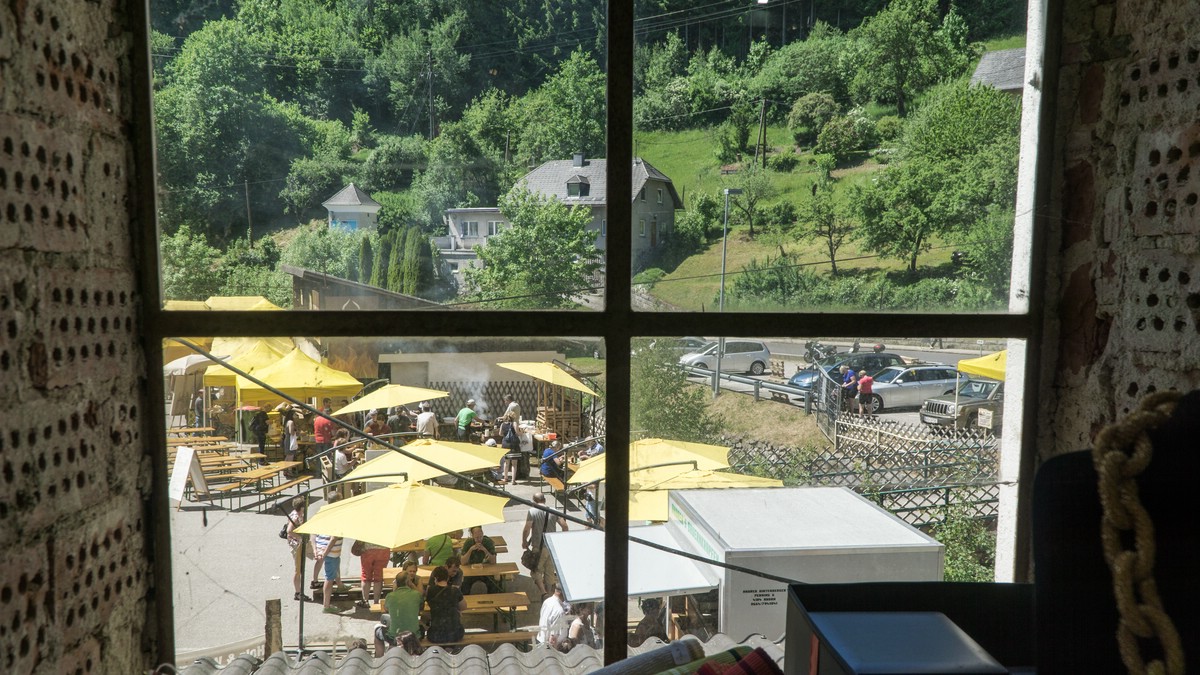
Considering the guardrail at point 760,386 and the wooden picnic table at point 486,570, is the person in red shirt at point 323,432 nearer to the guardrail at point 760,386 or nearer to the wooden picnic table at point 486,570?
the wooden picnic table at point 486,570

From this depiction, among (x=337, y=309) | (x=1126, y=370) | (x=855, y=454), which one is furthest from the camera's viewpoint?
(x=855, y=454)

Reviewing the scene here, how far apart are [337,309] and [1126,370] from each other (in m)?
2.19

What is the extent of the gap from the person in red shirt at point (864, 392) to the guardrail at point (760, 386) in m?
0.15

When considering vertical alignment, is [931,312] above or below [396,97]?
below

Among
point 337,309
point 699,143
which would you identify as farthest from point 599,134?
point 337,309

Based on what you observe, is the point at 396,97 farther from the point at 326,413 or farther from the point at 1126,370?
the point at 1126,370

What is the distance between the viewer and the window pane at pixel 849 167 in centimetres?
253

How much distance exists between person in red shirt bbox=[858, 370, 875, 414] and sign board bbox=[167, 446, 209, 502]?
1.99 meters

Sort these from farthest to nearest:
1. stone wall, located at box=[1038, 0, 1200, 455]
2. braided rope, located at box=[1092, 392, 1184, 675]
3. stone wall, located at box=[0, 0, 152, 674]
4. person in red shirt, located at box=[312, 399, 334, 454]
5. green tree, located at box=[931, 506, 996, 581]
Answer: green tree, located at box=[931, 506, 996, 581], person in red shirt, located at box=[312, 399, 334, 454], stone wall, located at box=[1038, 0, 1200, 455], stone wall, located at box=[0, 0, 152, 674], braided rope, located at box=[1092, 392, 1184, 675]

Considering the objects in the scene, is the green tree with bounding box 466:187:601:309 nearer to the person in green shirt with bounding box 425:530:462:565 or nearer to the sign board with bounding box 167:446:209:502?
the person in green shirt with bounding box 425:530:462:565

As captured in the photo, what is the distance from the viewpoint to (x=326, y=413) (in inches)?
96.7

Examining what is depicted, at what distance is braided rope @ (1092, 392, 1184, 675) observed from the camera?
2.55ft

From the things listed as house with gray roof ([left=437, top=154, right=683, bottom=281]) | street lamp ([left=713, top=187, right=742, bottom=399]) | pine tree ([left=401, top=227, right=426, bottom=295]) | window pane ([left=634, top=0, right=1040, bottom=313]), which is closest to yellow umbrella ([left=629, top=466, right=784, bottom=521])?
street lamp ([left=713, top=187, right=742, bottom=399])

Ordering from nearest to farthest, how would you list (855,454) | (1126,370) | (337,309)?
(1126,370)
(337,309)
(855,454)
